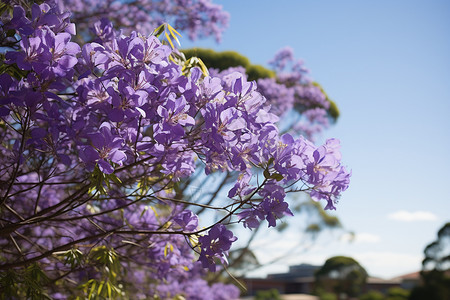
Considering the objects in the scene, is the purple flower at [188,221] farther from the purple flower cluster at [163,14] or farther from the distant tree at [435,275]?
the distant tree at [435,275]

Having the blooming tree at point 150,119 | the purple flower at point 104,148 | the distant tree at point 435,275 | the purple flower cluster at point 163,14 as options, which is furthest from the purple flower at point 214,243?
the distant tree at point 435,275

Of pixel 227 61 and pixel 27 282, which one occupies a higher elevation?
pixel 227 61

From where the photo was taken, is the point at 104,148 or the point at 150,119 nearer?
the point at 104,148

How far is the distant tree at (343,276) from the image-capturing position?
1158 inches

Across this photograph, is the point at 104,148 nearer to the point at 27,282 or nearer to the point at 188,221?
the point at 188,221

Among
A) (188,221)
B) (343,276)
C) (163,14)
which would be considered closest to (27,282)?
(188,221)

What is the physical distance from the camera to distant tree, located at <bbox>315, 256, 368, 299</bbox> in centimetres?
2941

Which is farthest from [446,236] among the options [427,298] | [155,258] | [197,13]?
[155,258]

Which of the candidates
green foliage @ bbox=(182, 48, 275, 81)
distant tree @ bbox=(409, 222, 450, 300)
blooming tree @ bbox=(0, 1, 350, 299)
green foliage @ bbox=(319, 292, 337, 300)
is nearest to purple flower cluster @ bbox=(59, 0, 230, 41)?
green foliage @ bbox=(182, 48, 275, 81)

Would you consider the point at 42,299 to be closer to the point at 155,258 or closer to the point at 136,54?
the point at 155,258

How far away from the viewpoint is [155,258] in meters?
2.21

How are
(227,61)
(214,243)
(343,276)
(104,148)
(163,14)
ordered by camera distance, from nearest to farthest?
(104,148)
(214,243)
(163,14)
(227,61)
(343,276)

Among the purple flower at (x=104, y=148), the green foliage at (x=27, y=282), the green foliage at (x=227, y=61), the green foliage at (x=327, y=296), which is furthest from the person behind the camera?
the green foliage at (x=327, y=296)

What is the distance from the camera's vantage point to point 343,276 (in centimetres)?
2980
